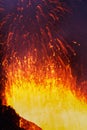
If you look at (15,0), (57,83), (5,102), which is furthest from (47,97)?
(15,0)

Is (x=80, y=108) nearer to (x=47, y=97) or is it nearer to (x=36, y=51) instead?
(x=47, y=97)

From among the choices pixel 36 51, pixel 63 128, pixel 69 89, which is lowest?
pixel 63 128

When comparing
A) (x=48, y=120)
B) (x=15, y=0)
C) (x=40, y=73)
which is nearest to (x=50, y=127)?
(x=48, y=120)

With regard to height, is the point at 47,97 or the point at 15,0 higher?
the point at 15,0

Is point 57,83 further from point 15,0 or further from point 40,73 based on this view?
point 15,0

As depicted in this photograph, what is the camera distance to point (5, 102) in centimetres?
3516

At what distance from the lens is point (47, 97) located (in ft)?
123

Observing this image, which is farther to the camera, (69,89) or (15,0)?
(69,89)

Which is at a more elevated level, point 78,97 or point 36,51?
→ point 36,51

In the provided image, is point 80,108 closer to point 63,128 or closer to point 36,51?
point 63,128

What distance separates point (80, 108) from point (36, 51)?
498cm

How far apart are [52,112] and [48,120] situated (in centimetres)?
74

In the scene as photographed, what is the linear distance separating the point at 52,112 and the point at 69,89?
5.98 feet

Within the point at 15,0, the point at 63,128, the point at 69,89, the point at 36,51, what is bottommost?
the point at 63,128
